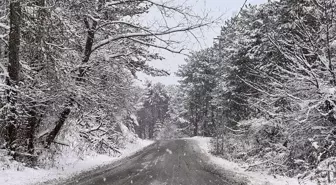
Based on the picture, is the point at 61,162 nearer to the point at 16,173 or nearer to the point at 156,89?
the point at 16,173

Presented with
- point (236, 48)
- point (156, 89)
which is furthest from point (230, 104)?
point (156, 89)

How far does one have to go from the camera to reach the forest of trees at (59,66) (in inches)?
444

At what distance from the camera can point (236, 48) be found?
27219mm

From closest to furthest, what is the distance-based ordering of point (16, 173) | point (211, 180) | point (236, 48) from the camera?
point (16, 173)
point (211, 180)
point (236, 48)

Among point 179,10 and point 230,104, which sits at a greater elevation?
point 179,10

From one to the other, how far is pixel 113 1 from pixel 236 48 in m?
13.7

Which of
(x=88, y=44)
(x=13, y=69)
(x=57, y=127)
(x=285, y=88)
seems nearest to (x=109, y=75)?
(x=88, y=44)

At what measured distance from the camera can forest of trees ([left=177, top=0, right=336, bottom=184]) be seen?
36.2 feet

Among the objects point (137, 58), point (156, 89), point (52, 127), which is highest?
point (156, 89)

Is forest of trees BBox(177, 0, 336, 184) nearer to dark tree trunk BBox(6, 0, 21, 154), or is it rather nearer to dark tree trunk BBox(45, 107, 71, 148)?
dark tree trunk BBox(45, 107, 71, 148)

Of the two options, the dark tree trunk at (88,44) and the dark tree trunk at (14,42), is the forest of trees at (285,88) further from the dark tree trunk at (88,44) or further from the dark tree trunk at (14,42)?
the dark tree trunk at (14,42)

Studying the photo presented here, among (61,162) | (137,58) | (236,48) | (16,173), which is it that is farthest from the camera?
(236,48)

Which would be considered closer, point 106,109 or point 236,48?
point 106,109

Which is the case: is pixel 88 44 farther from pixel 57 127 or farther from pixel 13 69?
pixel 13 69
